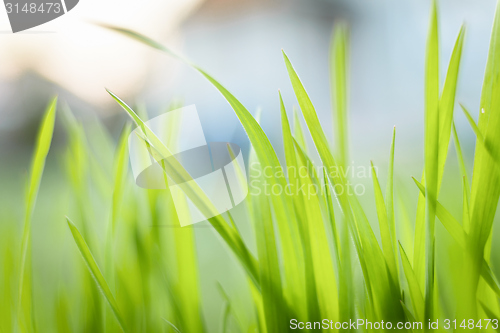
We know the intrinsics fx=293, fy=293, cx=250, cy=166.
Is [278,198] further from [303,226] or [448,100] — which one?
[448,100]

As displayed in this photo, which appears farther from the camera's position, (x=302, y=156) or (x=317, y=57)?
(x=317, y=57)

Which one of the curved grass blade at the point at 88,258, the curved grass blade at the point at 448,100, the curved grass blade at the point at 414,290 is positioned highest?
the curved grass blade at the point at 448,100

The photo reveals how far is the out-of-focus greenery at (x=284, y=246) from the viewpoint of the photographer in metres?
0.25

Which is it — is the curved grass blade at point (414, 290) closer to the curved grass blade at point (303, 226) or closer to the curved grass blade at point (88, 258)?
the curved grass blade at point (303, 226)

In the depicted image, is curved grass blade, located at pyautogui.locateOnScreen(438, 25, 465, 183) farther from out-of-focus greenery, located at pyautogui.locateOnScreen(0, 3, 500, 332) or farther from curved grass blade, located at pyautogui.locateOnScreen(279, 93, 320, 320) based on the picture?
curved grass blade, located at pyautogui.locateOnScreen(279, 93, 320, 320)

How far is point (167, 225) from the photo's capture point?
37cm

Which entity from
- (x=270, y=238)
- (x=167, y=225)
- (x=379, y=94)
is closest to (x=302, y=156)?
(x=270, y=238)

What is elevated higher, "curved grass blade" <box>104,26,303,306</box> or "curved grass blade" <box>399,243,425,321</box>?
"curved grass blade" <box>104,26,303,306</box>

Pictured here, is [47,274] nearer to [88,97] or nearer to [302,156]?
[88,97]

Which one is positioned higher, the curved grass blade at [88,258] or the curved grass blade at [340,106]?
the curved grass blade at [340,106]

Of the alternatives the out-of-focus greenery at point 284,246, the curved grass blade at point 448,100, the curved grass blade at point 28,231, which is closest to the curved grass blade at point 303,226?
the out-of-focus greenery at point 284,246

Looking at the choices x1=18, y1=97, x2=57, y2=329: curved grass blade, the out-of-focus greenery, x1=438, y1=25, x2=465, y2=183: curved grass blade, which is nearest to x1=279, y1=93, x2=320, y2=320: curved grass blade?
the out-of-focus greenery

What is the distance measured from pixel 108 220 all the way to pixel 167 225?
0.23ft

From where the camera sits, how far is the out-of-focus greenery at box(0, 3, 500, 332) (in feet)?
0.83
